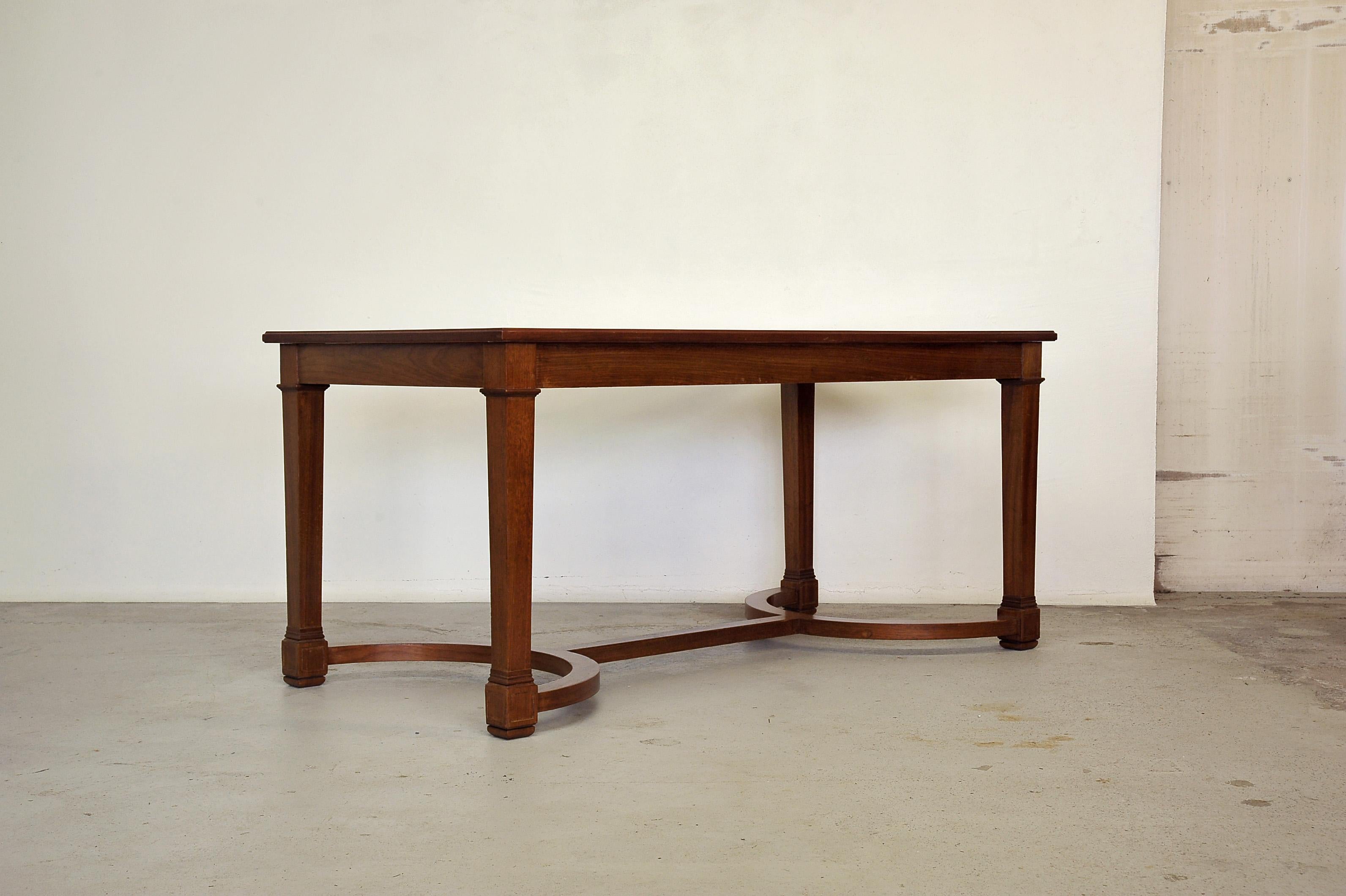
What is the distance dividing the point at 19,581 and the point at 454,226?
1.74 m

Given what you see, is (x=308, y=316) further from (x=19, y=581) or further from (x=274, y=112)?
(x=19, y=581)

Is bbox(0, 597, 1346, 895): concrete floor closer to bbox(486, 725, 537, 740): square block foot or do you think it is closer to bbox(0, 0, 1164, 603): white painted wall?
bbox(486, 725, 537, 740): square block foot

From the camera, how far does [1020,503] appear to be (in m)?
3.17

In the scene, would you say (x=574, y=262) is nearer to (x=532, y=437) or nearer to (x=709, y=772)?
(x=532, y=437)

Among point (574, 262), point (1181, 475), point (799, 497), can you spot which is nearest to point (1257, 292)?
point (1181, 475)

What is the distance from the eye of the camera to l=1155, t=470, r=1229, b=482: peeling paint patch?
3.98 m

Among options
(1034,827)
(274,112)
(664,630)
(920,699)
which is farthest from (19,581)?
(1034,827)

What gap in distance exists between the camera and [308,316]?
3.93 meters

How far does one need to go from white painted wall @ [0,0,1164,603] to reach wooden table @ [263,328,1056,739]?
1.56ft

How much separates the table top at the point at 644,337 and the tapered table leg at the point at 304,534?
15 cm

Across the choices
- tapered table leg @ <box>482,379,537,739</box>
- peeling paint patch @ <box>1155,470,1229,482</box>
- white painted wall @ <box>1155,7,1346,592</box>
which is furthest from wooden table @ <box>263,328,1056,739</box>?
white painted wall @ <box>1155,7,1346,592</box>

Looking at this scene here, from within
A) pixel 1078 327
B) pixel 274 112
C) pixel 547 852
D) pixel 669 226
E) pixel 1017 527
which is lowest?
pixel 547 852

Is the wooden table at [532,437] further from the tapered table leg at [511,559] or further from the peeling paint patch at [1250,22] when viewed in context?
the peeling paint patch at [1250,22]

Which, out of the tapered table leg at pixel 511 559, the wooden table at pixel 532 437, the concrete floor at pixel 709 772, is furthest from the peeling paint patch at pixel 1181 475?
the tapered table leg at pixel 511 559
